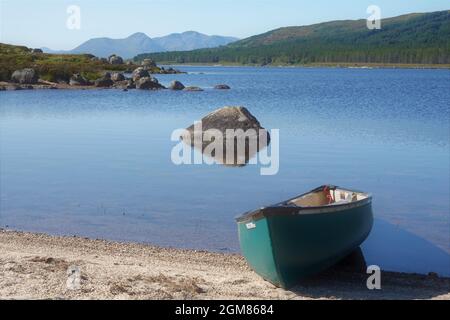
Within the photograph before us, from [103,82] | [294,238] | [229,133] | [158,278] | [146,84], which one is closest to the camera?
[294,238]

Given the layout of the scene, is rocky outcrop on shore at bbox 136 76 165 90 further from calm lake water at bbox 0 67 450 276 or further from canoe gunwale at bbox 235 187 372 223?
canoe gunwale at bbox 235 187 372 223

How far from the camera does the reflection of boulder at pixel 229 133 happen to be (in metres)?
31.5

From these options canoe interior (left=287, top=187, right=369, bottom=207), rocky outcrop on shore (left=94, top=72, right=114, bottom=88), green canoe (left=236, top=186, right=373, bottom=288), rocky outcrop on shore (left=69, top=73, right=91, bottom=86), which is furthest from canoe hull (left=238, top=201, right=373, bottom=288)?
rocky outcrop on shore (left=69, top=73, right=91, bottom=86)

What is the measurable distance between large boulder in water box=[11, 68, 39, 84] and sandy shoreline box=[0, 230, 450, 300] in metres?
66.0

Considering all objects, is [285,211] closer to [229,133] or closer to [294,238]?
[294,238]

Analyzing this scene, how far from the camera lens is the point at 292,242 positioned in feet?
39.2

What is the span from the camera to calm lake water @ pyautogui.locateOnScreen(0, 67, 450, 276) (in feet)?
55.9

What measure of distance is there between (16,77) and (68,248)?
67.1 m

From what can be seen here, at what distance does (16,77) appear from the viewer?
255 feet

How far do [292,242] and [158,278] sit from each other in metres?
2.54

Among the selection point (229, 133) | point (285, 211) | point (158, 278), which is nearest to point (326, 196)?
point (285, 211)

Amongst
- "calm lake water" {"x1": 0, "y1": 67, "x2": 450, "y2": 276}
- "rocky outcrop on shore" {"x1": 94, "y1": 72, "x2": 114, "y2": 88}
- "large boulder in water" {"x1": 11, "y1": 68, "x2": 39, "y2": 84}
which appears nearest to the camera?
"calm lake water" {"x1": 0, "y1": 67, "x2": 450, "y2": 276}

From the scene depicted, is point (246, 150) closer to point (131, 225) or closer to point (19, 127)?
point (131, 225)

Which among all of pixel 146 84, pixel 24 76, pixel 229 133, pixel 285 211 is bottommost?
pixel 229 133
